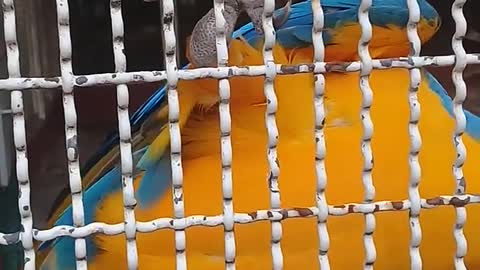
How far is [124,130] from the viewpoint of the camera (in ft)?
2.40

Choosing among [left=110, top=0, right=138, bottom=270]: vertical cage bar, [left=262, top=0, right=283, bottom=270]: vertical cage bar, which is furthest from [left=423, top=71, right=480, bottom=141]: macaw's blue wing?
[left=110, top=0, right=138, bottom=270]: vertical cage bar

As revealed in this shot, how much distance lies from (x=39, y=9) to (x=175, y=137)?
1.89ft

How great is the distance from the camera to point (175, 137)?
742mm

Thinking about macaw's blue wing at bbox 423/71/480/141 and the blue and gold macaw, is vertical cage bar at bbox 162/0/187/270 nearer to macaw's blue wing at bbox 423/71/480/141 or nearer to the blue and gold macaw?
the blue and gold macaw

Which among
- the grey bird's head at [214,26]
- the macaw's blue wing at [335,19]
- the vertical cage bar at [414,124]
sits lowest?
the vertical cage bar at [414,124]

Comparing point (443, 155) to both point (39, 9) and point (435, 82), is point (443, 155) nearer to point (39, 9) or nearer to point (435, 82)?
point (435, 82)

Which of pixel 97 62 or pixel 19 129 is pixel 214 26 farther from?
pixel 97 62

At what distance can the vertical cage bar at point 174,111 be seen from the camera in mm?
724

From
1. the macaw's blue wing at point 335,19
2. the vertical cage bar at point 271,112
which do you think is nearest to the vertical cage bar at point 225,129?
the vertical cage bar at point 271,112

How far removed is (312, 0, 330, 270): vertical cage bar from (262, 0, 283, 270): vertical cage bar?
0.13 ft

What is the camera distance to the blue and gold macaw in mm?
1019

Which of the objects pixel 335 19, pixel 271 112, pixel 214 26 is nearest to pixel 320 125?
pixel 271 112

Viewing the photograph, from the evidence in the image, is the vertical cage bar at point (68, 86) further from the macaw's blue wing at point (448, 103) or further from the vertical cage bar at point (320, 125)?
the macaw's blue wing at point (448, 103)

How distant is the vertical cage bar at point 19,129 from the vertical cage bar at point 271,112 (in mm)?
223
